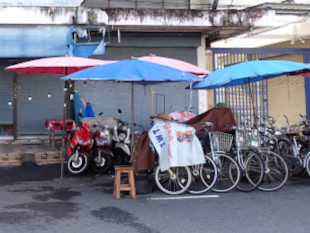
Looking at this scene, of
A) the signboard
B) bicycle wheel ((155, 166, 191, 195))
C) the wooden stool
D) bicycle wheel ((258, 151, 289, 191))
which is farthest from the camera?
the signboard

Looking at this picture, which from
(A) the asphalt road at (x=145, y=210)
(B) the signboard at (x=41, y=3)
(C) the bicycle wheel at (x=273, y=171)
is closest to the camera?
(A) the asphalt road at (x=145, y=210)

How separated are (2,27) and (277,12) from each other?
326 inches

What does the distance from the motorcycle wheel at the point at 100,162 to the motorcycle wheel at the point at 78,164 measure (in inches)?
6.7

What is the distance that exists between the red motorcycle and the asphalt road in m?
0.85

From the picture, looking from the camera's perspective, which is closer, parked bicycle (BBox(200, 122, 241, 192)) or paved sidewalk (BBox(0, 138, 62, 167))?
parked bicycle (BBox(200, 122, 241, 192))

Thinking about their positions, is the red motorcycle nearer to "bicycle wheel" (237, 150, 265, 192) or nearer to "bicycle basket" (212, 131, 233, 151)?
"bicycle basket" (212, 131, 233, 151)

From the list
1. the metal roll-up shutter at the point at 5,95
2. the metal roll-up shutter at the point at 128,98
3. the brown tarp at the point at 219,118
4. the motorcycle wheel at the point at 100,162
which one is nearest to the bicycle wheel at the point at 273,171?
the brown tarp at the point at 219,118

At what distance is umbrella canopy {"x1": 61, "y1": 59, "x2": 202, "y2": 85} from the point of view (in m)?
5.81

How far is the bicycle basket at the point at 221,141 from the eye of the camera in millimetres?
6805

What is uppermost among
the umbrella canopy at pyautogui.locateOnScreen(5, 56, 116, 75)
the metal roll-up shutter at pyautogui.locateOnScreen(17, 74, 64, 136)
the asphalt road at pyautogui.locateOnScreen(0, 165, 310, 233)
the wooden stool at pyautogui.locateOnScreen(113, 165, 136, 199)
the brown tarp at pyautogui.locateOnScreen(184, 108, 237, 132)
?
the umbrella canopy at pyautogui.locateOnScreen(5, 56, 116, 75)

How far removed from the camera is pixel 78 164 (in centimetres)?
826

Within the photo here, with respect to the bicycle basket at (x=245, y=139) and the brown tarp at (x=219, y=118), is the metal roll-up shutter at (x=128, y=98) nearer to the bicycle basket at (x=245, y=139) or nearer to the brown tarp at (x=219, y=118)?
the brown tarp at (x=219, y=118)

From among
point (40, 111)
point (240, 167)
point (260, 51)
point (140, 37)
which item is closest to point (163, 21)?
point (140, 37)

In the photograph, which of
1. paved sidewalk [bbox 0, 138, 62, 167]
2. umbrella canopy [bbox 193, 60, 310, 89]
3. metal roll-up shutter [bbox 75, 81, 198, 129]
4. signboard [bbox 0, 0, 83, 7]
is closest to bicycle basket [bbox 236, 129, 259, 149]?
umbrella canopy [bbox 193, 60, 310, 89]
